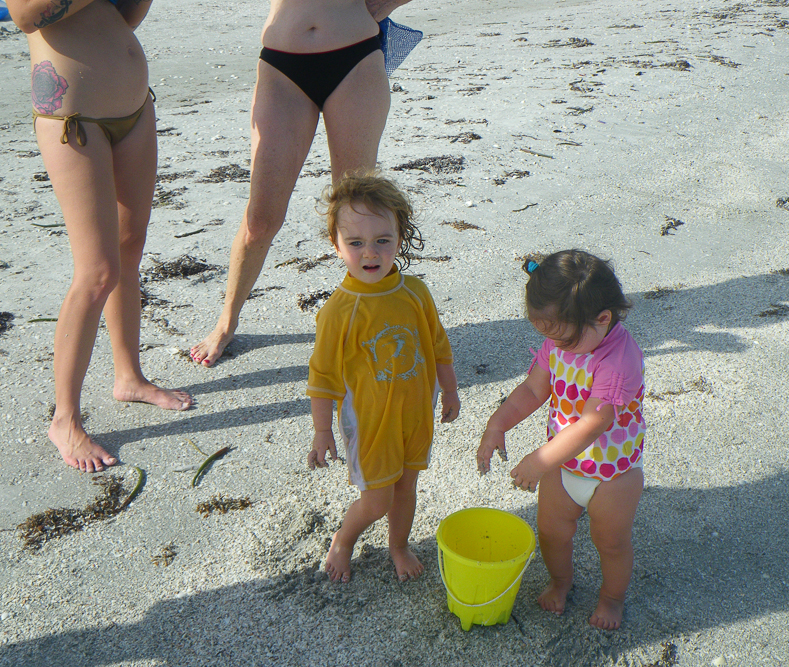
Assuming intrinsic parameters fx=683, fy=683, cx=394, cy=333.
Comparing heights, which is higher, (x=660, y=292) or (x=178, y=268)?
(x=178, y=268)

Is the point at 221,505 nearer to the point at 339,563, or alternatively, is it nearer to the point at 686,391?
the point at 339,563

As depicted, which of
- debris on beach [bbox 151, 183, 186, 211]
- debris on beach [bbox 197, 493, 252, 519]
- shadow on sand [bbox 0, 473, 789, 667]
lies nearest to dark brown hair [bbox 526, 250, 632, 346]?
shadow on sand [bbox 0, 473, 789, 667]

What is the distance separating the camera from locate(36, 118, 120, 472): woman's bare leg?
2.66 m

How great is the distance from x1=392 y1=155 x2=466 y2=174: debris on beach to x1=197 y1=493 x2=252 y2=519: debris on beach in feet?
13.6

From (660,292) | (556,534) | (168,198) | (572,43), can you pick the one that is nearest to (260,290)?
(168,198)

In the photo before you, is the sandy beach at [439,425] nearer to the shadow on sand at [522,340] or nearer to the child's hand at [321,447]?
the shadow on sand at [522,340]

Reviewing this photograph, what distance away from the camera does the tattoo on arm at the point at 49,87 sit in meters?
2.60

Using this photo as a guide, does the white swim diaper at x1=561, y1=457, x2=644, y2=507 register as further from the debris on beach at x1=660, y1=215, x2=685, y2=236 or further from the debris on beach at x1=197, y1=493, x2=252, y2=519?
the debris on beach at x1=660, y1=215, x2=685, y2=236

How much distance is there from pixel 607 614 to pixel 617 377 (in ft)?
2.79

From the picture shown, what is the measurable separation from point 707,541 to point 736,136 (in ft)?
19.5

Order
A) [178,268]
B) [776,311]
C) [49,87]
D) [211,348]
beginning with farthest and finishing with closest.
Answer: [178,268] → [776,311] → [211,348] → [49,87]

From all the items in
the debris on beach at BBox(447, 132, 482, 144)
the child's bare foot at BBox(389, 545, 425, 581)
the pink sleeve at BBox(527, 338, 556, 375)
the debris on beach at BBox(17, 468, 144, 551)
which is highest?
the pink sleeve at BBox(527, 338, 556, 375)

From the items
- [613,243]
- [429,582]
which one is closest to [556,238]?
[613,243]

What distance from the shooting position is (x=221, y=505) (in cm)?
277
